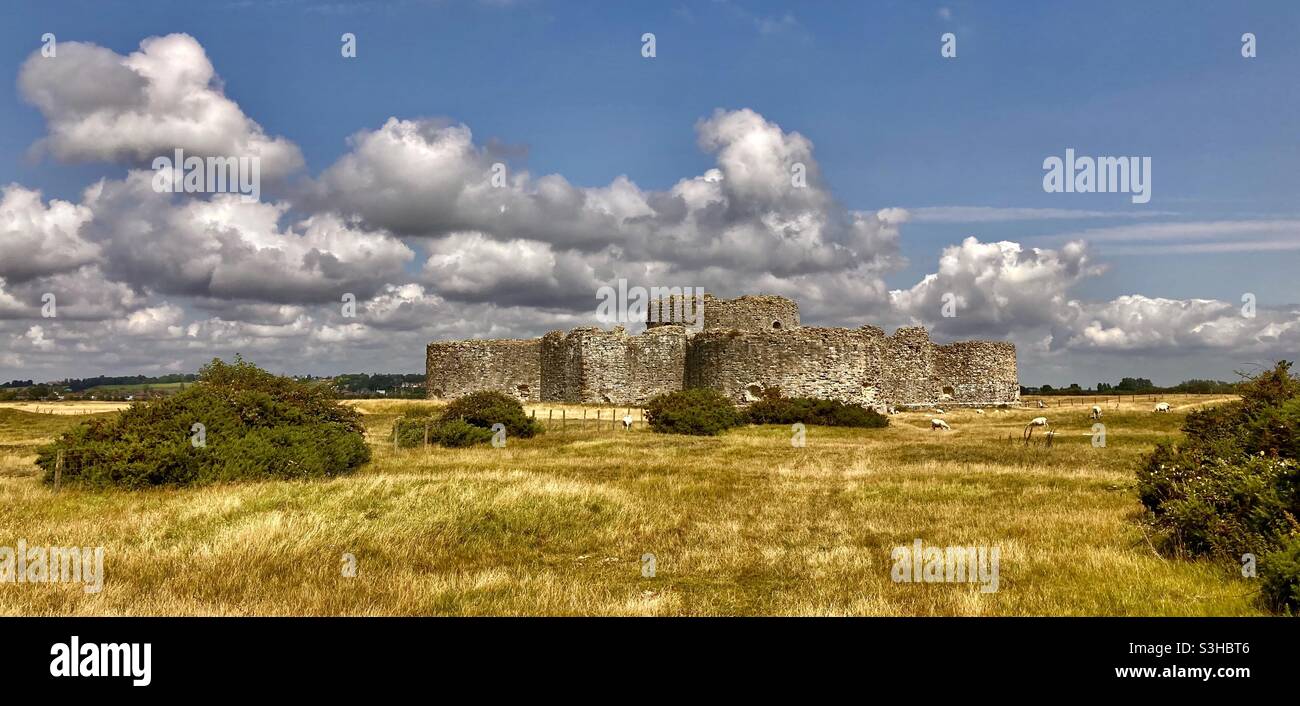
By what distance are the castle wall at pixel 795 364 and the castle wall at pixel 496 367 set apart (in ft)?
43.5

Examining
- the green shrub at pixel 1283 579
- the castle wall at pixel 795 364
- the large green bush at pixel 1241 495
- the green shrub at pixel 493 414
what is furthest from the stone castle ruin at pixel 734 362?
the green shrub at pixel 1283 579

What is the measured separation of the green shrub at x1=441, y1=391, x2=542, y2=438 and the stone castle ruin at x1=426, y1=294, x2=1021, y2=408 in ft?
40.2

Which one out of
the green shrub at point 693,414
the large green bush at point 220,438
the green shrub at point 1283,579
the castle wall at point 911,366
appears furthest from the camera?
the castle wall at point 911,366

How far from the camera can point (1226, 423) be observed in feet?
46.5

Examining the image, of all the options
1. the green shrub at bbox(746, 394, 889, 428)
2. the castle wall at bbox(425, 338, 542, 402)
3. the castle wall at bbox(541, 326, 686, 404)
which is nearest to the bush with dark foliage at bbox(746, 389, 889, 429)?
the green shrub at bbox(746, 394, 889, 428)

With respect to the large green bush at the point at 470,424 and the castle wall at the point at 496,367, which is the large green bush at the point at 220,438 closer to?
the large green bush at the point at 470,424

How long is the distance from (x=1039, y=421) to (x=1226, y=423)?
2006cm

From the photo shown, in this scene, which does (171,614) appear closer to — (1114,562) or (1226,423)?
(1114,562)

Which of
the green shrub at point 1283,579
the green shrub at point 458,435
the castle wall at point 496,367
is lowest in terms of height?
the green shrub at point 458,435

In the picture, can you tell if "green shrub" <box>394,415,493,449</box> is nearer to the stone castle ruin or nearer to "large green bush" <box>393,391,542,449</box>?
"large green bush" <box>393,391,542,449</box>

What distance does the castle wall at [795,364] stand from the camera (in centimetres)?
4091

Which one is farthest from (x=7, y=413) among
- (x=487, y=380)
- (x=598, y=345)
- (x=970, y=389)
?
(x=970, y=389)
